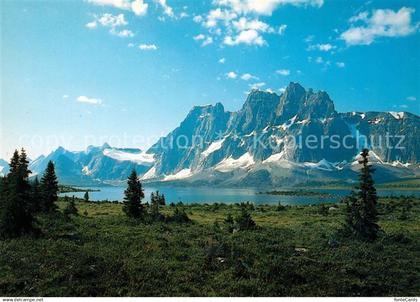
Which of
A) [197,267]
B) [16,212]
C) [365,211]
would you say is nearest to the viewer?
[197,267]

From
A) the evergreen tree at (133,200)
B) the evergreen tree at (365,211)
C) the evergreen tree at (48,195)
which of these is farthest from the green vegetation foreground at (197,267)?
the evergreen tree at (48,195)

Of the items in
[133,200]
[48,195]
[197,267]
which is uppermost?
[48,195]

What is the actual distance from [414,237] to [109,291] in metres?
30.7

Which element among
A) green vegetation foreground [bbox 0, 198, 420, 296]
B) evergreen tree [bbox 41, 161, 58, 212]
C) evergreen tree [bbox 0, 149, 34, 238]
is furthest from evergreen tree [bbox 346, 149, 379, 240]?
evergreen tree [bbox 41, 161, 58, 212]

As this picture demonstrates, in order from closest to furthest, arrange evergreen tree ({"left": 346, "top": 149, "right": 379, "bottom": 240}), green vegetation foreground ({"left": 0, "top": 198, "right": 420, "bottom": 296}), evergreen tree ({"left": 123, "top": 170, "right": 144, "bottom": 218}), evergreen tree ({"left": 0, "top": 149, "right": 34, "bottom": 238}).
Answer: green vegetation foreground ({"left": 0, "top": 198, "right": 420, "bottom": 296})
evergreen tree ({"left": 0, "top": 149, "right": 34, "bottom": 238})
evergreen tree ({"left": 346, "top": 149, "right": 379, "bottom": 240})
evergreen tree ({"left": 123, "top": 170, "right": 144, "bottom": 218})

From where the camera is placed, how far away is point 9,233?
89.3ft

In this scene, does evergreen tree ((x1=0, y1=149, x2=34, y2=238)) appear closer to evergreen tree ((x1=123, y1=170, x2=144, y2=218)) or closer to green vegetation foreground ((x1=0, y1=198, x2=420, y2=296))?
green vegetation foreground ((x1=0, y1=198, x2=420, y2=296))

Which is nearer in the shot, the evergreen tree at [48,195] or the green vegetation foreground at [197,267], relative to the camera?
the green vegetation foreground at [197,267]

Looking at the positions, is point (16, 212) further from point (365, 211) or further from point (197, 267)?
point (365, 211)

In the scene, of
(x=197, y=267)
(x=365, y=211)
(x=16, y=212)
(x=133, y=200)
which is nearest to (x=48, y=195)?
(x=133, y=200)

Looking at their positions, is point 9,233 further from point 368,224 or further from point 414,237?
point 414,237

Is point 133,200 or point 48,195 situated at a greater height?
point 48,195

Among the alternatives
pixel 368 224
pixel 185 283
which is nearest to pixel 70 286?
pixel 185 283

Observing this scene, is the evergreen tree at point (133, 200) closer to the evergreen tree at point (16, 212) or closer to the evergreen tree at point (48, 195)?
the evergreen tree at point (48, 195)
